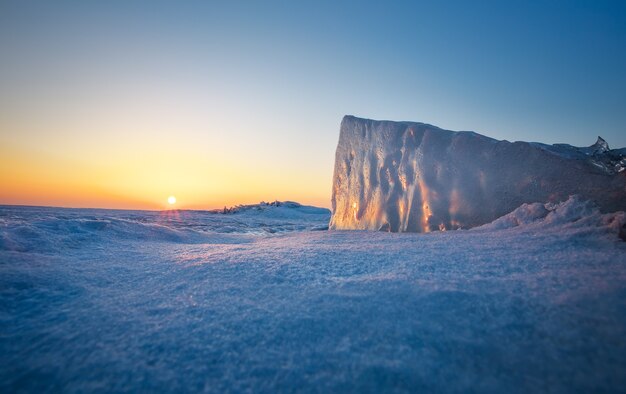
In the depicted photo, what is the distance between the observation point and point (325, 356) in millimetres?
938

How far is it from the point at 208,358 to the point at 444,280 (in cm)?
100

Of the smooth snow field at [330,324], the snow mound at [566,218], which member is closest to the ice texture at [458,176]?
the snow mound at [566,218]

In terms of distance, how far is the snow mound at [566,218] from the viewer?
1934 mm

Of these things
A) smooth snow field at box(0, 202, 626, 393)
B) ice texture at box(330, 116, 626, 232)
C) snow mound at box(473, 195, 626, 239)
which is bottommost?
smooth snow field at box(0, 202, 626, 393)

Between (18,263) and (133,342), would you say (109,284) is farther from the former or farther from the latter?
(133,342)

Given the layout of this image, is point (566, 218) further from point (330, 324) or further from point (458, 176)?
point (330, 324)

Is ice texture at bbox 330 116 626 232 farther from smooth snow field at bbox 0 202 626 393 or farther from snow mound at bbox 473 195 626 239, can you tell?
smooth snow field at bbox 0 202 626 393

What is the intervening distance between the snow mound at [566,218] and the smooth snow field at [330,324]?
6 cm

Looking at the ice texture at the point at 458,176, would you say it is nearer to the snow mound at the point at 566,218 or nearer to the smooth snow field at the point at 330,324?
the snow mound at the point at 566,218

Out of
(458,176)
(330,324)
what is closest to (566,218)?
(458,176)

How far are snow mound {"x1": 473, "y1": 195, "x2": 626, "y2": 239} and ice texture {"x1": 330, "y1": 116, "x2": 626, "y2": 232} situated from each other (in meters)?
0.26

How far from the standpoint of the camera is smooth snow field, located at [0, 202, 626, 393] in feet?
2.82

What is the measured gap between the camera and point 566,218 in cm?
240

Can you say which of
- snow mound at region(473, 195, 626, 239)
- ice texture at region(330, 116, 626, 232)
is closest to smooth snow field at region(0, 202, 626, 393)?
snow mound at region(473, 195, 626, 239)
